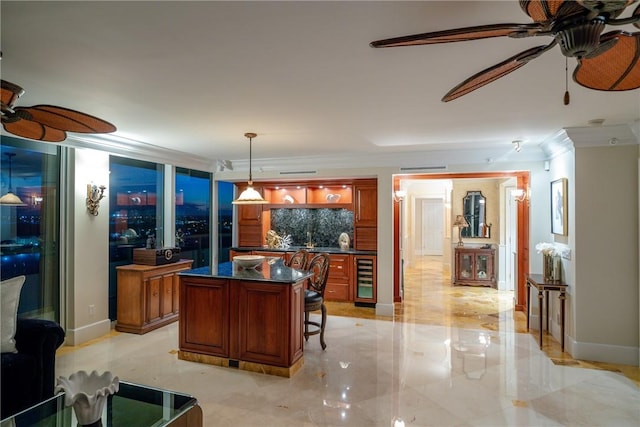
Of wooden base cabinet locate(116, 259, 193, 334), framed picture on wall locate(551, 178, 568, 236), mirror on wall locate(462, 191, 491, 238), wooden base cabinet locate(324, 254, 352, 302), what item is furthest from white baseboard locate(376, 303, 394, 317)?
mirror on wall locate(462, 191, 491, 238)

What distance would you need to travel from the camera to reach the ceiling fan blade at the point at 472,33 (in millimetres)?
1249

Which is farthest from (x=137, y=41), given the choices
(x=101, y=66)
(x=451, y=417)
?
(x=451, y=417)

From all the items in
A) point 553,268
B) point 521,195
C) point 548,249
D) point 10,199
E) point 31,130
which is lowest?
point 553,268

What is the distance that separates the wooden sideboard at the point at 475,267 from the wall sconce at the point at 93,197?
6.39 m

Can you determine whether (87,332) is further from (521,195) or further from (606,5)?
(521,195)

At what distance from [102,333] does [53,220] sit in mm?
1486

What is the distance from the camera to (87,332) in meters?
4.27

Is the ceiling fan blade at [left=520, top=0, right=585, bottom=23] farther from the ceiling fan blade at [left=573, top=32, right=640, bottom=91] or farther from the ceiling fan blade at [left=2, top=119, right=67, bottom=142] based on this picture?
the ceiling fan blade at [left=2, top=119, right=67, bottom=142]

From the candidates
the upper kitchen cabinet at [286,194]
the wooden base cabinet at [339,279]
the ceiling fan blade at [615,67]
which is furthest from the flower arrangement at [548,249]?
the upper kitchen cabinet at [286,194]

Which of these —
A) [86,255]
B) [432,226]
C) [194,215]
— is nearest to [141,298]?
[86,255]

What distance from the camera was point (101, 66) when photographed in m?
2.25

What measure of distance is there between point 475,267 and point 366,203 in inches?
119

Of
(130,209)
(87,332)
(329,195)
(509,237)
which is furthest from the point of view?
(509,237)

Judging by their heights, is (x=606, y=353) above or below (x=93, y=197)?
below
